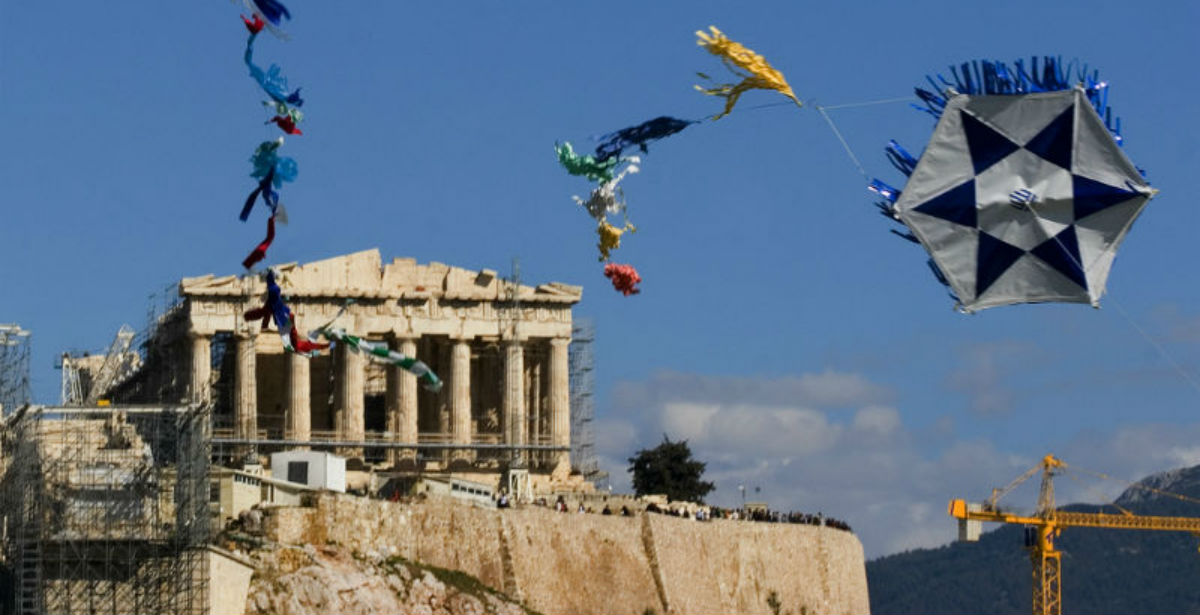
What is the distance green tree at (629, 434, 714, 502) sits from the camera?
119812 mm

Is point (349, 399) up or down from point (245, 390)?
down

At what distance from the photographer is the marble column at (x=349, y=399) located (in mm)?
106875

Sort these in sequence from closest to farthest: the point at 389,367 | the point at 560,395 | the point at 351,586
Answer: the point at 351,586 < the point at 560,395 < the point at 389,367

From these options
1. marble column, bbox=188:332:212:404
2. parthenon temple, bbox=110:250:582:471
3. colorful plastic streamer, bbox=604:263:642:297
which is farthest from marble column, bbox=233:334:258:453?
colorful plastic streamer, bbox=604:263:642:297

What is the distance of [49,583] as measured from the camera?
80.6 meters

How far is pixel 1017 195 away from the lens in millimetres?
47312

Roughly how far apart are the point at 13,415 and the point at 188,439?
812 centimetres

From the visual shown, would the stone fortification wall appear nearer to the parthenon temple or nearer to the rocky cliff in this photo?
the rocky cliff

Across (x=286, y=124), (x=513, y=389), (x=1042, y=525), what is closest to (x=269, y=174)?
(x=286, y=124)

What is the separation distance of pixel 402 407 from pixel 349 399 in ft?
6.60

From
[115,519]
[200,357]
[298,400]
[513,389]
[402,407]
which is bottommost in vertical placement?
[115,519]

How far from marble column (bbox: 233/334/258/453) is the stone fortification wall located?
13.7m

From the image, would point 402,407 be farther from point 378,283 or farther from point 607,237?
point 607,237

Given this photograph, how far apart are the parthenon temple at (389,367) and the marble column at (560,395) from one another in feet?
0.16
